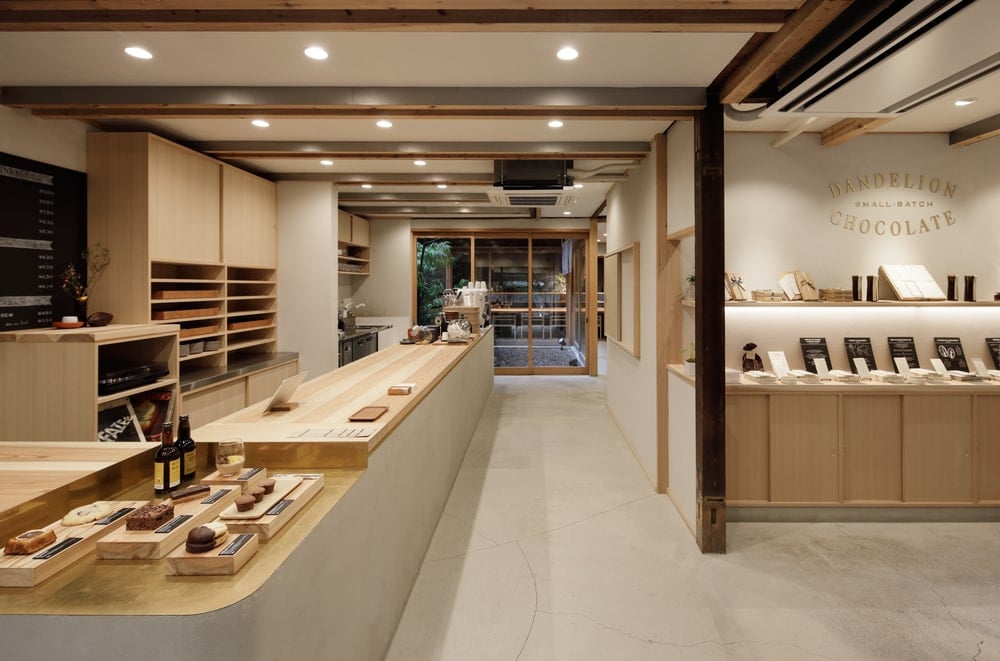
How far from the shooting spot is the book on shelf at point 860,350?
3740 millimetres

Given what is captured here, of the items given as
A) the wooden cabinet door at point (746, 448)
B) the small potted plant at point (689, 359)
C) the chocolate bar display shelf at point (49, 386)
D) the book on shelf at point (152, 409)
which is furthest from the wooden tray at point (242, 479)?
the wooden cabinet door at point (746, 448)

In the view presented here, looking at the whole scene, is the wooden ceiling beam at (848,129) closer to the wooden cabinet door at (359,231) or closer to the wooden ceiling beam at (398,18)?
the wooden ceiling beam at (398,18)

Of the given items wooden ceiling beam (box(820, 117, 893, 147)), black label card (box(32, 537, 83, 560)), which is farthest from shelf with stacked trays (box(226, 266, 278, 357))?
wooden ceiling beam (box(820, 117, 893, 147))

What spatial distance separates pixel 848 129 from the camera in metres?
3.47

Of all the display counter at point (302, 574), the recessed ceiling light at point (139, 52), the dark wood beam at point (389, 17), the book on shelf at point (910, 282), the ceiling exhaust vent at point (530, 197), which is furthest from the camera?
the ceiling exhaust vent at point (530, 197)

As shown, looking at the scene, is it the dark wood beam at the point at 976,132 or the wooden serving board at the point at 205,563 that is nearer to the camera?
the wooden serving board at the point at 205,563

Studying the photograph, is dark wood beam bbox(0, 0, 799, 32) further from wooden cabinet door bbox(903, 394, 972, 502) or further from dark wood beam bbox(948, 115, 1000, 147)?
wooden cabinet door bbox(903, 394, 972, 502)

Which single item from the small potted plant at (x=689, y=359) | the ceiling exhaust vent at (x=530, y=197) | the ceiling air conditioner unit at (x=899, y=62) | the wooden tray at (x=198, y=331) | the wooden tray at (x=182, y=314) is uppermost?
the ceiling exhaust vent at (x=530, y=197)

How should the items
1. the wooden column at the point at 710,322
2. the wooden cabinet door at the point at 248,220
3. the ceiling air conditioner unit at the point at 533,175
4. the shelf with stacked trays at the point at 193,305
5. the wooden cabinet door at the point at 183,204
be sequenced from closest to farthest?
the wooden column at the point at 710,322, the wooden cabinet door at the point at 183,204, the shelf with stacked trays at the point at 193,305, the wooden cabinet door at the point at 248,220, the ceiling air conditioner unit at the point at 533,175

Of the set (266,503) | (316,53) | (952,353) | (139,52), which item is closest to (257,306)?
(139,52)

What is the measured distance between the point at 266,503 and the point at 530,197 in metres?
4.57

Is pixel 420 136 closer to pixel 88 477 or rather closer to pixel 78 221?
pixel 78 221

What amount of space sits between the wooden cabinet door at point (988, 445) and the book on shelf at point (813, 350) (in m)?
0.92

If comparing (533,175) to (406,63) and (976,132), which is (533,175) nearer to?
(406,63)
